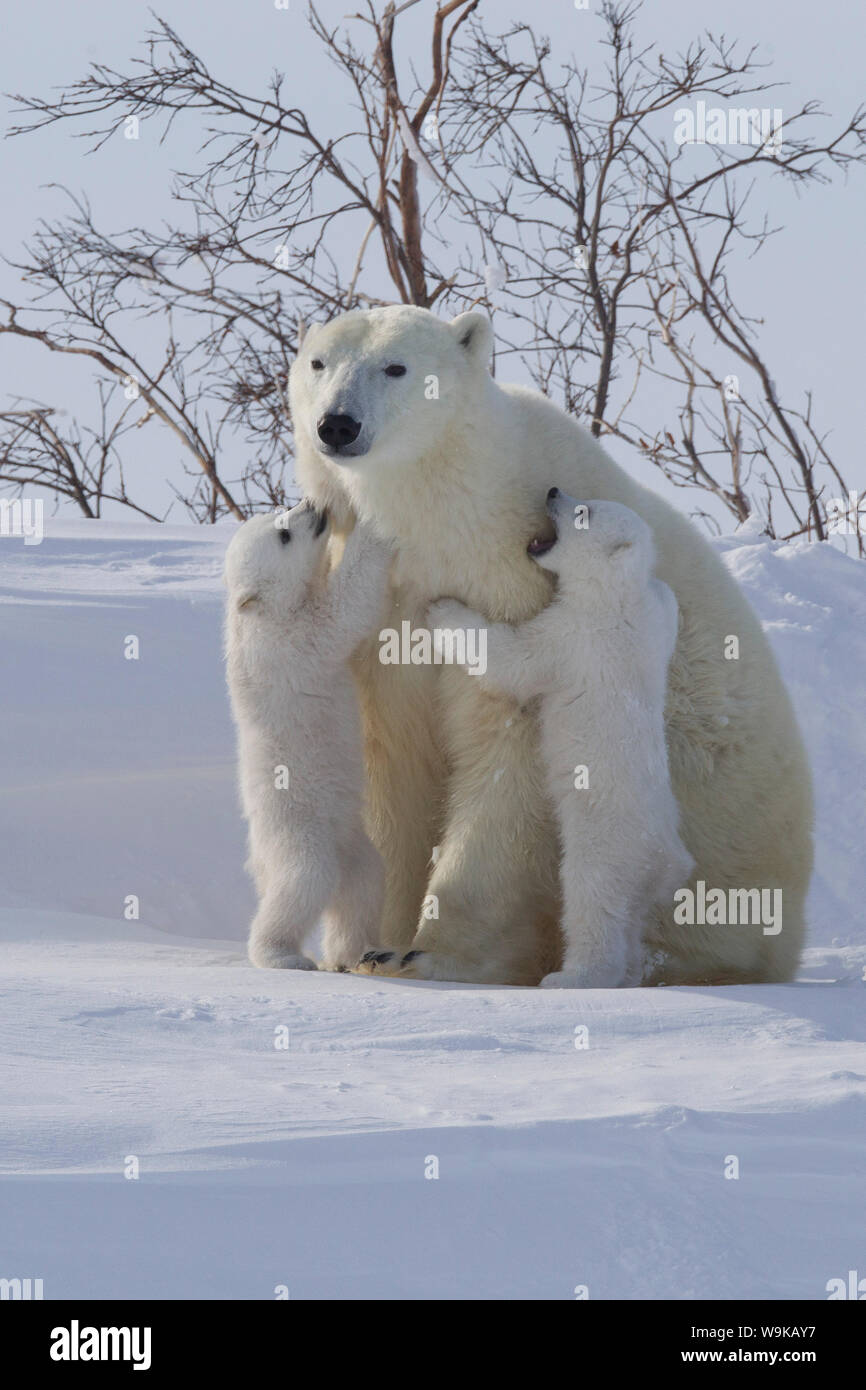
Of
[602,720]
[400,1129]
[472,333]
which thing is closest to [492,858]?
[602,720]

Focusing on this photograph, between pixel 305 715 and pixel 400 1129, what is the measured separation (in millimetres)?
1864

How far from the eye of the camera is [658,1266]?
2.06m

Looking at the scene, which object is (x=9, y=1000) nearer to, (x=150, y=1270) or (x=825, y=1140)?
(x=150, y=1270)

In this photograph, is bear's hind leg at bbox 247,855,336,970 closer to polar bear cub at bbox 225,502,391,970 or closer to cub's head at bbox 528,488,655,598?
polar bear cub at bbox 225,502,391,970

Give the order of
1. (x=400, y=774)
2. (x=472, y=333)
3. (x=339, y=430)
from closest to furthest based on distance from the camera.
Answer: (x=339, y=430) < (x=472, y=333) < (x=400, y=774)

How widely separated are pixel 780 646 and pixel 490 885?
9.43ft

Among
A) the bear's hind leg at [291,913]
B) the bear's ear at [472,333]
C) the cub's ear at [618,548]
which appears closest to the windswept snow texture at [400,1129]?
the bear's hind leg at [291,913]

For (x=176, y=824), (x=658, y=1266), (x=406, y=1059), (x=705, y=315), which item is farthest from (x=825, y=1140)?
(x=705, y=315)

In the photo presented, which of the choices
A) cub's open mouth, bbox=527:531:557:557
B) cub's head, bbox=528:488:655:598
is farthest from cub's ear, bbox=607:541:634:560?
cub's open mouth, bbox=527:531:557:557

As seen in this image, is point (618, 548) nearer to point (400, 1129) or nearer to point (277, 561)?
point (277, 561)

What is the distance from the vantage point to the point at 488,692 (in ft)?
13.6

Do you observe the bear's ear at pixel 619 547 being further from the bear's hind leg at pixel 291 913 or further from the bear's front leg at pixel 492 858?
the bear's hind leg at pixel 291 913

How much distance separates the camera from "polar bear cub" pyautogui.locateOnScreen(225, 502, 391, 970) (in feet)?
13.4

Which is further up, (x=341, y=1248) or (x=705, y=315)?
(x=705, y=315)
